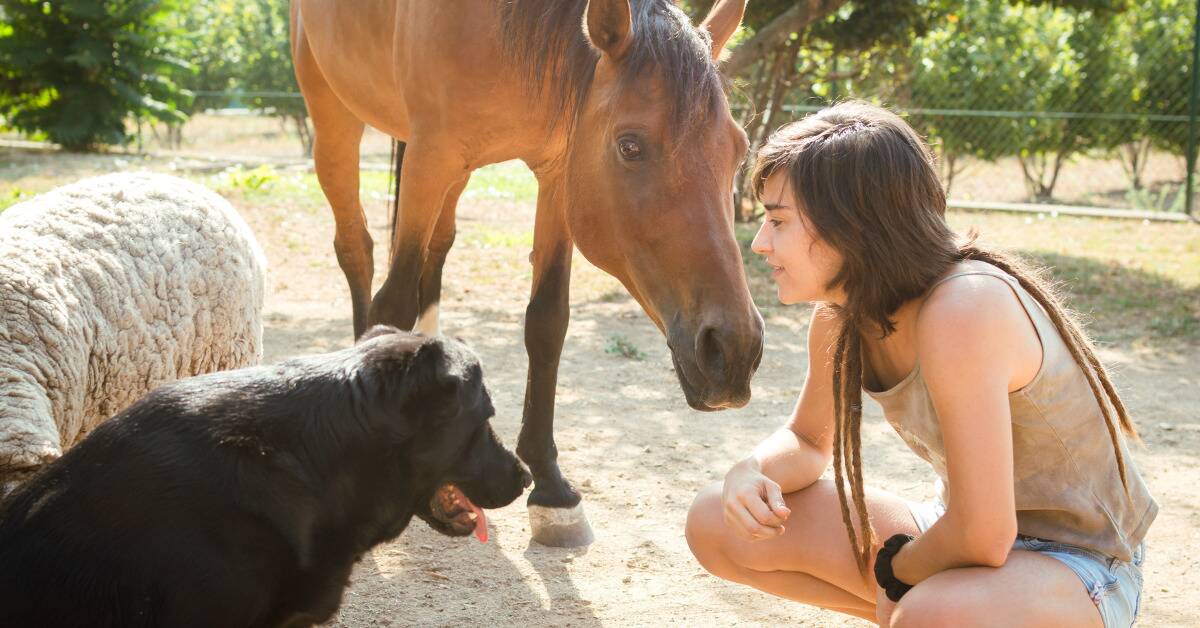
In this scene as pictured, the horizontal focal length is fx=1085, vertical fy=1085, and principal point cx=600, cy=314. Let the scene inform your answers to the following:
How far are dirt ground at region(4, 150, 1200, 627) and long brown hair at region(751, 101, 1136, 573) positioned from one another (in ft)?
3.96

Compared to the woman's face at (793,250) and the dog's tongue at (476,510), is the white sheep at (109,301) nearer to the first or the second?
the dog's tongue at (476,510)

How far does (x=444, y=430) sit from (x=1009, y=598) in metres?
1.31

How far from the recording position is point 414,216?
14.2ft

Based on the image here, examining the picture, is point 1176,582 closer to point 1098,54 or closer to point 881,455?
point 881,455

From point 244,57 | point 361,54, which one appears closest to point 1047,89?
point 361,54

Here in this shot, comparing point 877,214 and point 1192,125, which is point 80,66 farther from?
point 877,214

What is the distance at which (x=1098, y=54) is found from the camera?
45.0 ft

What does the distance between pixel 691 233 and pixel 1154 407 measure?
3.56 m

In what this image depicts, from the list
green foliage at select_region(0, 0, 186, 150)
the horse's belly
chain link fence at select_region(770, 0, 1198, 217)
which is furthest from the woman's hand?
green foliage at select_region(0, 0, 186, 150)

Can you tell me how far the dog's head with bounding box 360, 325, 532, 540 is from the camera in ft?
7.66

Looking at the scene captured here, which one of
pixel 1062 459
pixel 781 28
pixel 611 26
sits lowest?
pixel 1062 459

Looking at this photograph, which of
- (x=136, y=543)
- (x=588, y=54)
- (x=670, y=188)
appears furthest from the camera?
(x=588, y=54)

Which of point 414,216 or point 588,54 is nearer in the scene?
point 588,54

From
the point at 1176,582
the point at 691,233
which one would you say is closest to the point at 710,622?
→ the point at 691,233
